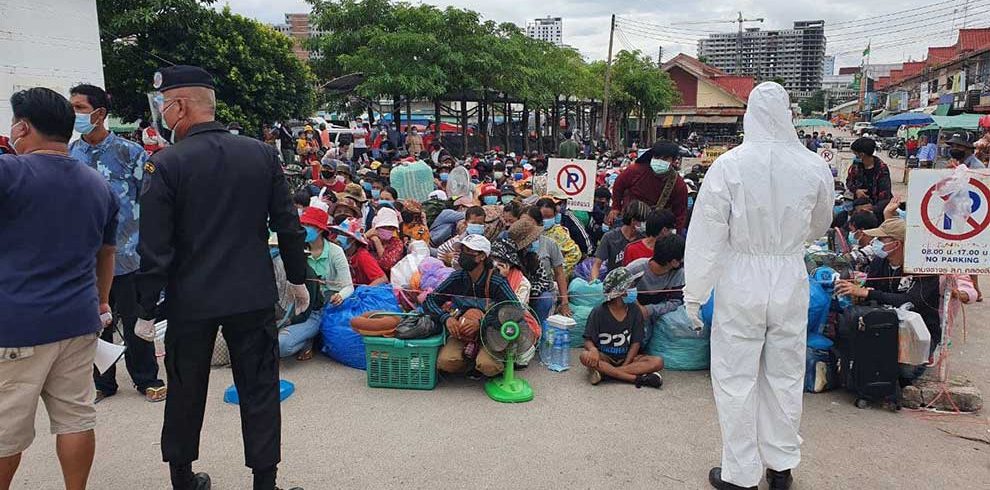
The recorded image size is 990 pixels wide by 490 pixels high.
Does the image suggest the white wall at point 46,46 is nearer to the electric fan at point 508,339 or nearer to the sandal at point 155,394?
the sandal at point 155,394

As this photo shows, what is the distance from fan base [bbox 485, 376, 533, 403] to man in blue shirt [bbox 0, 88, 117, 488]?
97.5 inches

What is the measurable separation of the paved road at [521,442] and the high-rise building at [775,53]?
65.8 metres

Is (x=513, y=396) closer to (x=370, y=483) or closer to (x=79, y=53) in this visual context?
(x=370, y=483)

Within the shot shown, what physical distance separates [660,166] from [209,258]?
206 inches

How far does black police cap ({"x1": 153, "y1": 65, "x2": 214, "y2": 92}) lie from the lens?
2.87 meters

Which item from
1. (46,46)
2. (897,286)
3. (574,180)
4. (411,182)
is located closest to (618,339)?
(897,286)

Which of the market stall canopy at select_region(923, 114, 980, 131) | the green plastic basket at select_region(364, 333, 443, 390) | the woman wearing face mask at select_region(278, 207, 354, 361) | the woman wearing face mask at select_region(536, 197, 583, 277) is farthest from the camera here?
the market stall canopy at select_region(923, 114, 980, 131)

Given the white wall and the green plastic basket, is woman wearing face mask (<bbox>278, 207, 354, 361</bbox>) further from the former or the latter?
the white wall

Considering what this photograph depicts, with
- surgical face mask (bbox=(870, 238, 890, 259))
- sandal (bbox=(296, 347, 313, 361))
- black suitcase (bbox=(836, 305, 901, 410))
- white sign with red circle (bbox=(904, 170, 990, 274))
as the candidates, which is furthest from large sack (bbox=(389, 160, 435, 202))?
→ white sign with red circle (bbox=(904, 170, 990, 274))

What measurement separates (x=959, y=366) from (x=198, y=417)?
5.51m

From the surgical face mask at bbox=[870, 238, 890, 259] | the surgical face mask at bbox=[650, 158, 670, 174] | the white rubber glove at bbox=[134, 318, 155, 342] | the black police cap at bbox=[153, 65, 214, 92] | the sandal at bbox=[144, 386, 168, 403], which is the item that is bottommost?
the sandal at bbox=[144, 386, 168, 403]

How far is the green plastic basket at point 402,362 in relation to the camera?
15.3 feet

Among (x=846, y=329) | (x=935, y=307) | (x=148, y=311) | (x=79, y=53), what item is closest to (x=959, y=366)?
(x=935, y=307)

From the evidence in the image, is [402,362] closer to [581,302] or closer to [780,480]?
[581,302]
